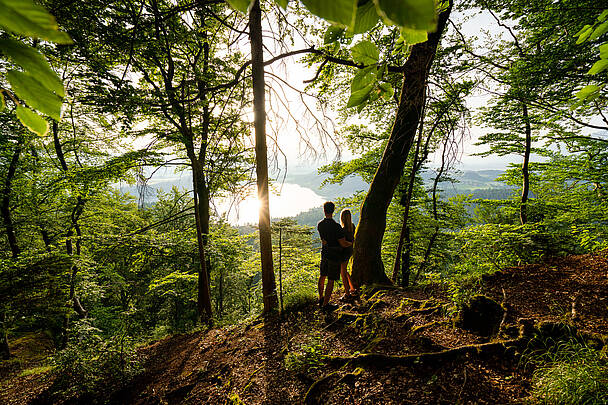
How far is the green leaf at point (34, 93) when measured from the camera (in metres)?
0.56

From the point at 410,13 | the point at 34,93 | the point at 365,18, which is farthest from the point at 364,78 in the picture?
the point at 34,93

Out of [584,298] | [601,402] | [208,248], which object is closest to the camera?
[601,402]

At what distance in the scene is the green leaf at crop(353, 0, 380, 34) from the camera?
570 mm

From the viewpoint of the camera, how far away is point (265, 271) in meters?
4.59

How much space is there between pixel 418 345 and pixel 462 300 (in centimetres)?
80

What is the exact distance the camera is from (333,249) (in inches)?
160

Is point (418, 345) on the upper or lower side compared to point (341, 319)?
upper

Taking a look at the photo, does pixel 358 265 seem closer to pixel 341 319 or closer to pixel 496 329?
pixel 341 319

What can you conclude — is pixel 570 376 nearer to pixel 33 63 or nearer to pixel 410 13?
pixel 410 13

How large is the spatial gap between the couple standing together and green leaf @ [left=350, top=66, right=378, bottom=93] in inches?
125

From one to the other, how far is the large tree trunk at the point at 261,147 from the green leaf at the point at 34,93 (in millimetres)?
3679

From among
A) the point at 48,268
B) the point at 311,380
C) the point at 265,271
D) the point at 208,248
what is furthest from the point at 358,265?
the point at 48,268

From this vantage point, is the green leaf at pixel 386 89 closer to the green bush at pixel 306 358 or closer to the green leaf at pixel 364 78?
the green leaf at pixel 364 78

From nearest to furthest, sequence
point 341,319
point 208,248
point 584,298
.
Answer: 1. point 584,298
2. point 341,319
3. point 208,248
